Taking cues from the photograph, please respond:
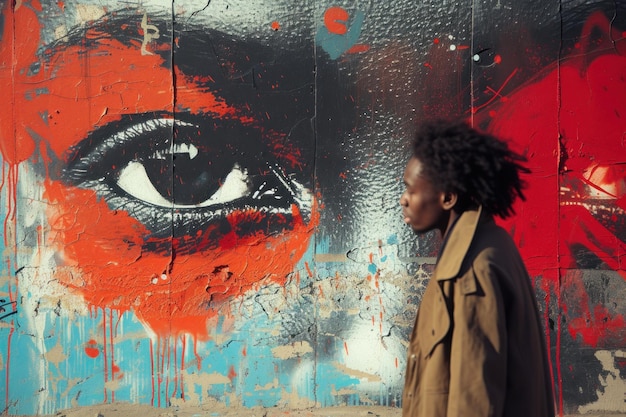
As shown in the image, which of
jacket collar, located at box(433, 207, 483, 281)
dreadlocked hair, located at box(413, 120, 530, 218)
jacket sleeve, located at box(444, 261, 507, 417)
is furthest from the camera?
dreadlocked hair, located at box(413, 120, 530, 218)

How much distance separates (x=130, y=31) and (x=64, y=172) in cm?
104

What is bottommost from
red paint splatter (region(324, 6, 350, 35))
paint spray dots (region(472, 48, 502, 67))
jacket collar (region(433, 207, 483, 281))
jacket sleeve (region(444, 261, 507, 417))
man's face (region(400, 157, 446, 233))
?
jacket sleeve (region(444, 261, 507, 417))

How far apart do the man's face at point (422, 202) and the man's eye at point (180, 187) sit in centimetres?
238

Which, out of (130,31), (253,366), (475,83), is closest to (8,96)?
(130,31)

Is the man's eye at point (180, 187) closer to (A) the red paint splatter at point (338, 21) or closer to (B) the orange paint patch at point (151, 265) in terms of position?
(B) the orange paint patch at point (151, 265)

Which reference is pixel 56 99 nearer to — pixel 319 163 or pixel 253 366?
pixel 319 163

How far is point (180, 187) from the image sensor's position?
15.1ft

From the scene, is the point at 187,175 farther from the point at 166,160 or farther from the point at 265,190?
the point at 265,190

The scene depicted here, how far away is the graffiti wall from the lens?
4.57 metres

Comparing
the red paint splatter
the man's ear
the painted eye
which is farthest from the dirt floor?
the man's ear

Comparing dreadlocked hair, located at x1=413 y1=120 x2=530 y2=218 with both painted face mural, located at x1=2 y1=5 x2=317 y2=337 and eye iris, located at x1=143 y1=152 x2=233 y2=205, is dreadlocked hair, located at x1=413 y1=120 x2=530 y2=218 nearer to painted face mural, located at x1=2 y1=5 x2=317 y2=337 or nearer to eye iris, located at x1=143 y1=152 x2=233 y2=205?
painted face mural, located at x1=2 y1=5 x2=317 y2=337

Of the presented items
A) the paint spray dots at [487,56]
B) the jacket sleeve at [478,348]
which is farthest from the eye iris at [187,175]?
the jacket sleeve at [478,348]

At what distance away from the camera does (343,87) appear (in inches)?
181

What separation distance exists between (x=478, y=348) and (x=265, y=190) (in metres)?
2.79
